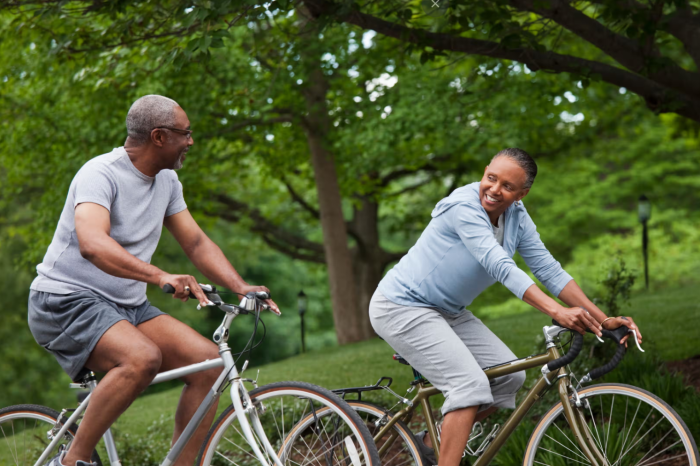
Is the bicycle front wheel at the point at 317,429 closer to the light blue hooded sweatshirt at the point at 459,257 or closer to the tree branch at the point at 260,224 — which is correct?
the light blue hooded sweatshirt at the point at 459,257

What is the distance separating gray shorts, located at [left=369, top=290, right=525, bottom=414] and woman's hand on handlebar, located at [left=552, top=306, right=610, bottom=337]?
0.49m

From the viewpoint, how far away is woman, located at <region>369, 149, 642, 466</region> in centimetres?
315

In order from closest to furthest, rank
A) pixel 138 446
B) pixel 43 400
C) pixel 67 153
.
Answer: pixel 138 446 → pixel 67 153 → pixel 43 400

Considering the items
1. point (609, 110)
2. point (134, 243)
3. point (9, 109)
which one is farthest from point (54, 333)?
point (609, 110)

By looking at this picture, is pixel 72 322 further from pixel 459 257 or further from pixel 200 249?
pixel 459 257

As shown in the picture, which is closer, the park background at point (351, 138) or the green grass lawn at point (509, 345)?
the park background at point (351, 138)

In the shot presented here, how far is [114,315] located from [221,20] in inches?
125

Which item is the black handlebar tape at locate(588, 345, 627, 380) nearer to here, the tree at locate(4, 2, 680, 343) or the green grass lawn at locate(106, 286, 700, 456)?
the green grass lawn at locate(106, 286, 700, 456)

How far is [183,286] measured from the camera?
2.75m

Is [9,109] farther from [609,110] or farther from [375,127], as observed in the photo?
[609,110]

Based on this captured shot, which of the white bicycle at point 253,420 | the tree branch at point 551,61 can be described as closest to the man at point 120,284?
the white bicycle at point 253,420

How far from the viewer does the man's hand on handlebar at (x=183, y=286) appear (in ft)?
8.97

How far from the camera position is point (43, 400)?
2542 cm

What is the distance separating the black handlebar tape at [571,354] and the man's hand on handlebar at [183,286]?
4.69 feet
